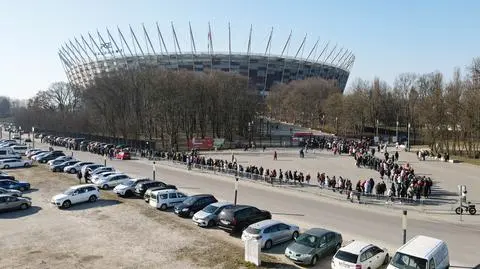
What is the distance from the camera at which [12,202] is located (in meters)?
28.7

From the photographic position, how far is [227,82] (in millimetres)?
85688

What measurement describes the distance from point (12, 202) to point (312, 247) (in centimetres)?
2013

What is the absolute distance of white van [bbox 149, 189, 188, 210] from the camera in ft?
94.2

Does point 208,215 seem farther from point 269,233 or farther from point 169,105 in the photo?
point 169,105

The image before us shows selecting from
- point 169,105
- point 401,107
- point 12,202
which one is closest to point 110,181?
point 12,202

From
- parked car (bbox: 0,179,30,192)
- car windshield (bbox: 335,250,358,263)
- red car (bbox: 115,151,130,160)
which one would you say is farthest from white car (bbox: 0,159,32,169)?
car windshield (bbox: 335,250,358,263)

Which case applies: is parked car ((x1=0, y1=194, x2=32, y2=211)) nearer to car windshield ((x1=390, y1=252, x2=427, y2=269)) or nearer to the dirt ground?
the dirt ground

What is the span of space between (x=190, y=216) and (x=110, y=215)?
495cm

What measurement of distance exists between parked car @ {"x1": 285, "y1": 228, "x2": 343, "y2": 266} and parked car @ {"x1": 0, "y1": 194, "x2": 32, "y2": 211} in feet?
62.0

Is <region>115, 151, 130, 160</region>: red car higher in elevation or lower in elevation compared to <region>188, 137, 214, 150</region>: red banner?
lower

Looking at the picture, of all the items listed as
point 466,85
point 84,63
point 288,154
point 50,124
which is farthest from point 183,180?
point 84,63

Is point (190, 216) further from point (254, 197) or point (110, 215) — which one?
point (254, 197)

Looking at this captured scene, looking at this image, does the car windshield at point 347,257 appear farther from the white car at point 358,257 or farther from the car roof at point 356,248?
the car roof at point 356,248

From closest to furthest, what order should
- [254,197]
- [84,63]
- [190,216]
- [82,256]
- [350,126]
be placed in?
[82,256] < [190,216] < [254,197] < [350,126] < [84,63]
